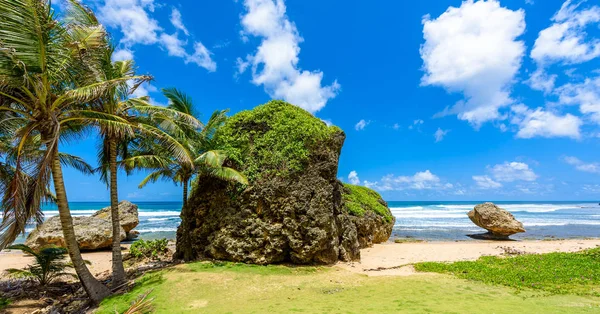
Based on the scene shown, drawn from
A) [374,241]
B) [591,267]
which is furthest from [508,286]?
[374,241]

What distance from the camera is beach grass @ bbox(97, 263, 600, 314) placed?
6.96 metres

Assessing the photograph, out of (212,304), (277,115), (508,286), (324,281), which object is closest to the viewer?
(212,304)

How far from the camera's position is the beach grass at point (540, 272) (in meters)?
8.48

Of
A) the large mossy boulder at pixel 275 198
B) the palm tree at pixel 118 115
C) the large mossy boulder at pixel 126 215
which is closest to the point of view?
the palm tree at pixel 118 115

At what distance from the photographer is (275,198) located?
11.7 meters

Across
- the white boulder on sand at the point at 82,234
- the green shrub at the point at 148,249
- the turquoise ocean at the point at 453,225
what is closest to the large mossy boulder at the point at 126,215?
the white boulder on sand at the point at 82,234

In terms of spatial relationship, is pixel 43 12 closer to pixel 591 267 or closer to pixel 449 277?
pixel 449 277

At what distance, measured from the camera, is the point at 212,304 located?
789cm

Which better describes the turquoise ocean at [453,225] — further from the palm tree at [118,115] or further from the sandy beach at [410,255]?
the sandy beach at [410,255]

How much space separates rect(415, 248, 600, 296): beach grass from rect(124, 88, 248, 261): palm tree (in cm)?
845

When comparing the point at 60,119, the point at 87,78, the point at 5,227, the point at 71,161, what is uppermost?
the point at 87,78

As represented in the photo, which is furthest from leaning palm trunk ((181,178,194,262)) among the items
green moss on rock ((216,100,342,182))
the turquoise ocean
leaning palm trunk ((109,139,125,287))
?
the turquoise ocean

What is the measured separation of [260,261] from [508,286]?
25.9 feet

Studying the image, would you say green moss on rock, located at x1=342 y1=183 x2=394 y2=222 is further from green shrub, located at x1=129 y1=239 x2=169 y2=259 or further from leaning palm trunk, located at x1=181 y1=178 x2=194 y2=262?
green shrub, located at x1=129 y1=239 x2=169 y2=259
